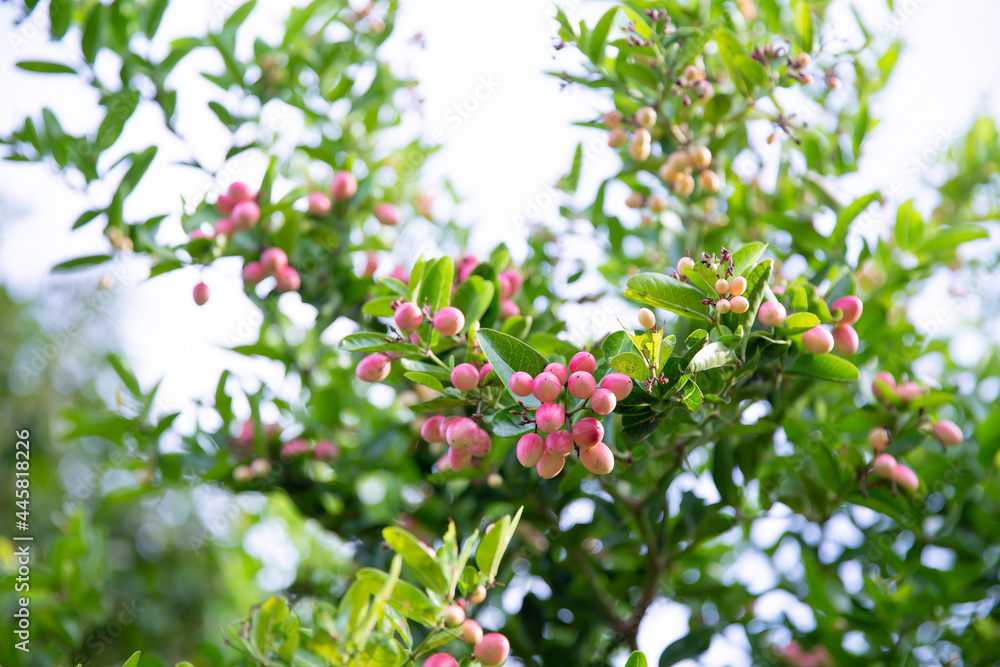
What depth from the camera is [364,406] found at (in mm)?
1682

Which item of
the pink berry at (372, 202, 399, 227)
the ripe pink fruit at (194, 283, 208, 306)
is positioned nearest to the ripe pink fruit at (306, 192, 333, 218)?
the pink berry at (372, 202, 399, 227)

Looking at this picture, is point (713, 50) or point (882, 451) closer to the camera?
point (882, 451)

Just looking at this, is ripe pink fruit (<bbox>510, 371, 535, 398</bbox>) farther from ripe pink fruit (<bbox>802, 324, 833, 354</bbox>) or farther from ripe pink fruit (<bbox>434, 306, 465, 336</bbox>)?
ripe pink fruit (<bbox>802, 324, 833, 354</bbox>)

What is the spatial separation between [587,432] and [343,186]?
0.83 meters

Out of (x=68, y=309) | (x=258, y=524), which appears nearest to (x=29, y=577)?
(x=258, y=524)

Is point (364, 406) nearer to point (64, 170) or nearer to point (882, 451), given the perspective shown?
point (64, 170)

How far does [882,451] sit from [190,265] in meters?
1.24

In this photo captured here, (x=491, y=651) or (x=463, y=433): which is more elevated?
(x=463, y=433)

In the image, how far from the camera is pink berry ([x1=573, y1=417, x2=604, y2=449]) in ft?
2.82

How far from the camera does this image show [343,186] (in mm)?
1464

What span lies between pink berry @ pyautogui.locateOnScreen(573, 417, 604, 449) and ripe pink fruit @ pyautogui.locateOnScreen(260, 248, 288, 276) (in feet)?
2.30

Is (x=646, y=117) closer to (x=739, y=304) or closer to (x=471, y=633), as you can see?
(x=739, y=304)

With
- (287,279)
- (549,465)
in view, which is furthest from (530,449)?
(287,279)

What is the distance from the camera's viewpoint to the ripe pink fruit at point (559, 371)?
2.89 feet
